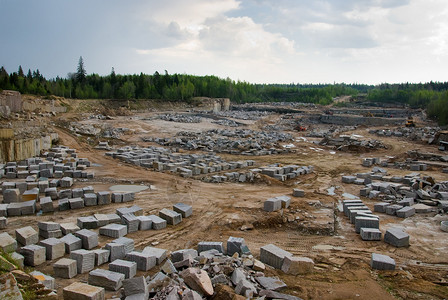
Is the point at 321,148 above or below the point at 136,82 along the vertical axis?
below

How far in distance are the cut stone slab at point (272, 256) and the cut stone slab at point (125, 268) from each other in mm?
2550

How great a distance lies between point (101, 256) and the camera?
673 centimetres

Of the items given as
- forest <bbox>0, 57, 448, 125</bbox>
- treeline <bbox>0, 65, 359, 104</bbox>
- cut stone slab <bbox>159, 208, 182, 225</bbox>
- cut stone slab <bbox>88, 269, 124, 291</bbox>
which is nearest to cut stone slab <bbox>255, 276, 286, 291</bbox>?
cut stone slab <bbox>88, 269, 124, 291</bbox>

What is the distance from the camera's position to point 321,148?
80.8 ft

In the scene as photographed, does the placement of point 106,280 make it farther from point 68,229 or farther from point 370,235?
point 370,235

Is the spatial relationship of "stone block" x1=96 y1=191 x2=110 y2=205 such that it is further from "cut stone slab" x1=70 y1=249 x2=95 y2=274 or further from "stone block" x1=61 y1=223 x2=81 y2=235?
"cut stone slab" x1=70 y1=249 x2=95 y2=274

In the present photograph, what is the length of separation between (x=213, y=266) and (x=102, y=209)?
17.7ft

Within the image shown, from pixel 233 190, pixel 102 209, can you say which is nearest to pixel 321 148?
pixel 233 190

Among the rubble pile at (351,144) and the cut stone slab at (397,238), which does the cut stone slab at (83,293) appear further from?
the rubble pile at (351,144)

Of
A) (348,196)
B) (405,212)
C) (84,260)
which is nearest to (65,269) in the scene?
(84,260)

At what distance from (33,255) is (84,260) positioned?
1.07 metres

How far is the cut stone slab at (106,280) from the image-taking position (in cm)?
575

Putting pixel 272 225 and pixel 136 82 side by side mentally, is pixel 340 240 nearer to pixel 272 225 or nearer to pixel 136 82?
pixel 272 225

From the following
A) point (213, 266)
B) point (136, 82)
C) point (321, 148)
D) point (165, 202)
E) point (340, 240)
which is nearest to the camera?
point (213, 266)
